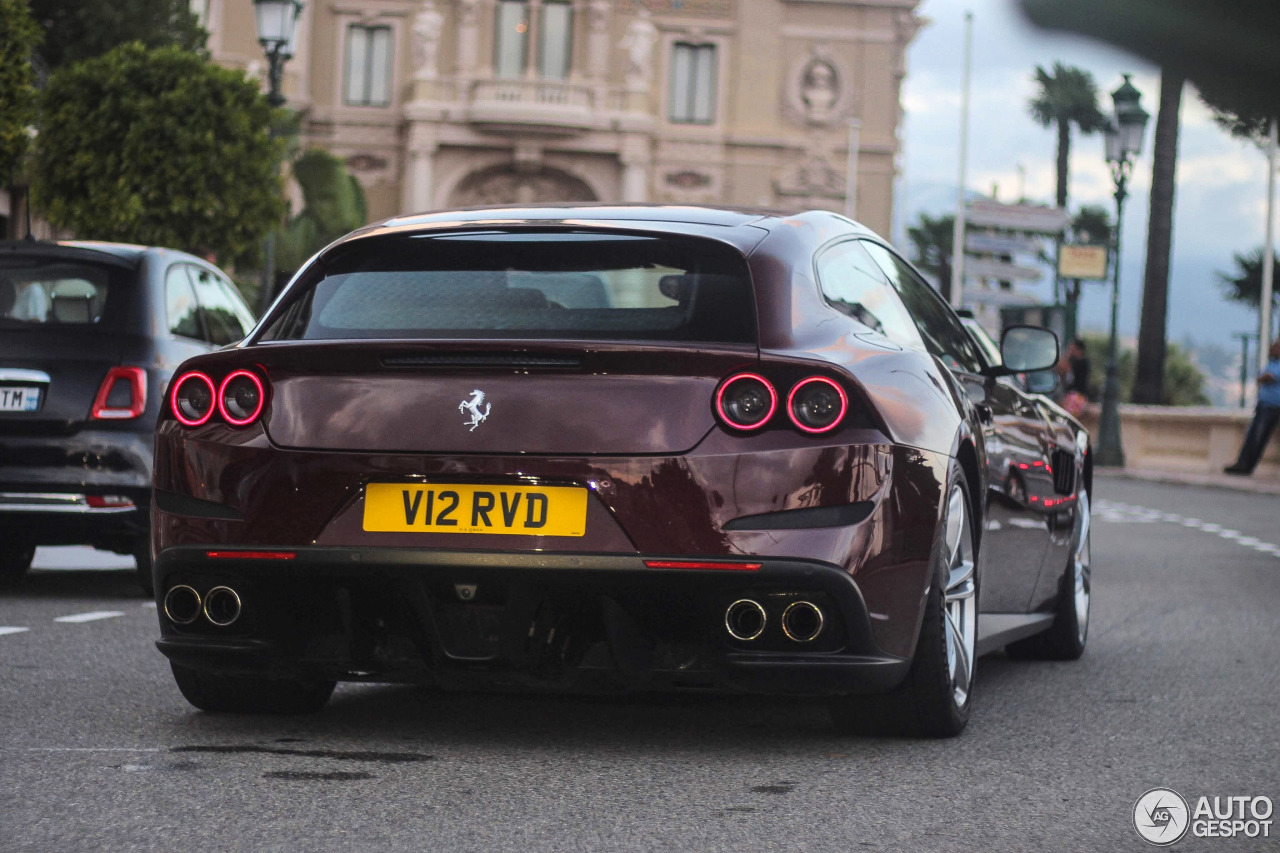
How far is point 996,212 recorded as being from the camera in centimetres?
3941

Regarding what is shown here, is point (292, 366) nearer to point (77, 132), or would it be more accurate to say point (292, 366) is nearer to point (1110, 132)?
point (77, 132)

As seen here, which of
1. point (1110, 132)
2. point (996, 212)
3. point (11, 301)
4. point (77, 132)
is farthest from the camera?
point (996, 212)

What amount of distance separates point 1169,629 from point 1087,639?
24.3 inches

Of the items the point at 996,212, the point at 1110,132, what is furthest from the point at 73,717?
the point at 996,212

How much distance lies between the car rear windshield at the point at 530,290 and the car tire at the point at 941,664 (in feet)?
2.67

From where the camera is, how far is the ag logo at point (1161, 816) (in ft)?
13.5

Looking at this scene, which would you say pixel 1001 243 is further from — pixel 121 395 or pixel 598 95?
pixel 121 395

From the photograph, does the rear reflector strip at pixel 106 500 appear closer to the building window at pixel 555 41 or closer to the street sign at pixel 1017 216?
the street sign at pixel 1017 216

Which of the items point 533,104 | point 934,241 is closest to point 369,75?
point 533,104

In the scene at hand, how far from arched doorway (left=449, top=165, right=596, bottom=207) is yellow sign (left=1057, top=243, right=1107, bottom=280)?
19860 millimetres

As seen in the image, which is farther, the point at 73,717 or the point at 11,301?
the point at 11,301

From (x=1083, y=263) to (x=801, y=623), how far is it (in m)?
34.3

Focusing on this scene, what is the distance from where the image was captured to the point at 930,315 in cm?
623

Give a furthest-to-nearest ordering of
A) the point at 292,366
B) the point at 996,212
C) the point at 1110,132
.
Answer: the point at 996,212 < the point at 1110,132 < the point at 292,366
